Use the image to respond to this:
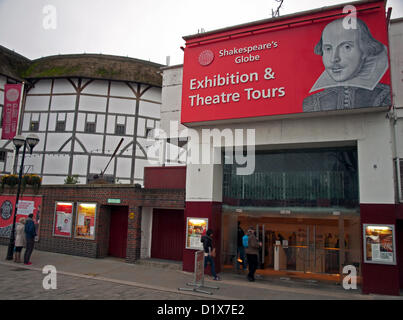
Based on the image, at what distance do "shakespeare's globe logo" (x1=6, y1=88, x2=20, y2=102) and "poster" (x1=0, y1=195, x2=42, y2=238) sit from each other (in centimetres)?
972

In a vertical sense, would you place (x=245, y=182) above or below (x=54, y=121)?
below

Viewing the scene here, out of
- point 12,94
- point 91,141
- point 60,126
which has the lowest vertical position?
point 91,141

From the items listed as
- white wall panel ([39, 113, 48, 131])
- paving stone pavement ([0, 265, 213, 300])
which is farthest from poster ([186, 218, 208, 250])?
white wall panel ([39, 113, 48, 131])

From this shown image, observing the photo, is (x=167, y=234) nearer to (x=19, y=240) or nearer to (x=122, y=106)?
(x=19, y=240)

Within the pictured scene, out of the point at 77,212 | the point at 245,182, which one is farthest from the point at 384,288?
the point at 77,212

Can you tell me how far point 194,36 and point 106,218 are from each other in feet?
27.5

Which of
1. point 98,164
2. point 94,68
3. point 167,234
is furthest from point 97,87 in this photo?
point 167,234

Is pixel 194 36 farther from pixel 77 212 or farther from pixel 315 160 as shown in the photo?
pixel 77 212

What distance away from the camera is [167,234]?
12742 millimetres

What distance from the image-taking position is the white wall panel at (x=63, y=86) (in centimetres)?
2388

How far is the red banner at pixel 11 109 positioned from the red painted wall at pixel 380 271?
22.6 meters

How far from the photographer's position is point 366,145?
9344 mm

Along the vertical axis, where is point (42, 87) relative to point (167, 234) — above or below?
above

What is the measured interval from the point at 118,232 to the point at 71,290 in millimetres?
5292
